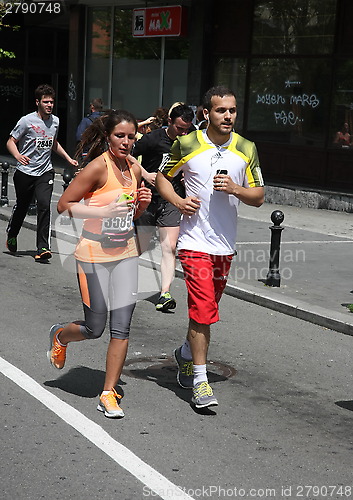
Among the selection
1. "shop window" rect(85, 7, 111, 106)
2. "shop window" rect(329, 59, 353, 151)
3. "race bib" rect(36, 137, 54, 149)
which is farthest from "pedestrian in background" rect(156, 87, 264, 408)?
"shop window" rect(85, 7, 111, 106)

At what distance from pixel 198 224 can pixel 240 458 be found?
1.64 meters

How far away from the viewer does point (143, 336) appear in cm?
751

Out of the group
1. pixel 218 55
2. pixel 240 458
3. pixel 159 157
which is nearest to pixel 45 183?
pixel 159 157

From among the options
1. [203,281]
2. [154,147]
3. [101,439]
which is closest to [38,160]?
[154,147]

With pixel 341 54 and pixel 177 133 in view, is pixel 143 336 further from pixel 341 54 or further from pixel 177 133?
pixel 341 54

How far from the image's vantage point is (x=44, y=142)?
10.8 meters

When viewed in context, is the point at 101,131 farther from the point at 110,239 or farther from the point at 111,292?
the point at 111,292

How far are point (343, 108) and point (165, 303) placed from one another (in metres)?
10.3

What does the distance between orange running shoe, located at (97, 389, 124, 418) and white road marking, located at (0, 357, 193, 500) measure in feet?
0.47

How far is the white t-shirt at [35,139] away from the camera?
1073 cm

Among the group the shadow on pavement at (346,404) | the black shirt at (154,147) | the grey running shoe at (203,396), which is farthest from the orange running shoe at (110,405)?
the black shirt at (154,147)

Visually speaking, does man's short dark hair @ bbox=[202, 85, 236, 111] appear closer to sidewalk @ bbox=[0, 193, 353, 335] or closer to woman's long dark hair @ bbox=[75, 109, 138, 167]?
woman's long dark hair @ bbox=[75, 109, 138, 167]

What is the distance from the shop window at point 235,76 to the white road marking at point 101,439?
14410 millimetres

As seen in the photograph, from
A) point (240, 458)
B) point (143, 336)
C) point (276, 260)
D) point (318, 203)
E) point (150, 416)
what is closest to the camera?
point (240, 458)
